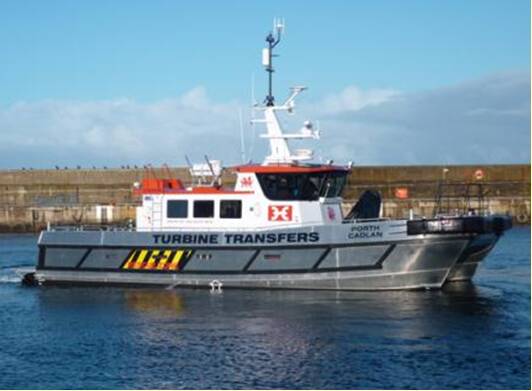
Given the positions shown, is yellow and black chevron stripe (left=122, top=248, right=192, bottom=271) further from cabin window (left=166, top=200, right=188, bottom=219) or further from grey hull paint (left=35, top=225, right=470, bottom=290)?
cabin window (left=166, top=200, right=188, bottom=219)

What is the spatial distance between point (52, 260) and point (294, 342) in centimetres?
1225

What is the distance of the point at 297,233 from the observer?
25922mm

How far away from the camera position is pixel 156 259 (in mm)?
27891

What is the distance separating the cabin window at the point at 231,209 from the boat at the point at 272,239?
27mm

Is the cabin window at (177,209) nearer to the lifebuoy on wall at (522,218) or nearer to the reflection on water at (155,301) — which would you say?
the reflection on water at (155,301)

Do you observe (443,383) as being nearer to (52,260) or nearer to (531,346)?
(531,346)

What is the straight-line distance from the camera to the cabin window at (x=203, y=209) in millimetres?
27609

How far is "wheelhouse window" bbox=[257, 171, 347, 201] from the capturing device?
26922 millimetres

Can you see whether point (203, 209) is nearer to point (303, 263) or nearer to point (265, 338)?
point (303, 263)

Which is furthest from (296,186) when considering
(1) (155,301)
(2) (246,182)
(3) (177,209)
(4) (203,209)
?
(1) (155,301)

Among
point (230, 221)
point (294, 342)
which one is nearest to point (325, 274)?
point (230, 221)

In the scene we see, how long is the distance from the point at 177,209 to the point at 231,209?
1.64 metres

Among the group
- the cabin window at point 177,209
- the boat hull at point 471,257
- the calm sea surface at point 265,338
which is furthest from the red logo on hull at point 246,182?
the boat hull at point 471,257

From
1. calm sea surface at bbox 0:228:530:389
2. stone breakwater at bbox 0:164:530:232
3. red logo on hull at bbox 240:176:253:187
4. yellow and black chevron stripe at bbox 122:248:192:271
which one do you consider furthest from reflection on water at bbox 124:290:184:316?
stone breakwater at bbox 0:164:530:232
